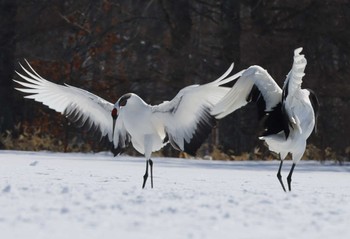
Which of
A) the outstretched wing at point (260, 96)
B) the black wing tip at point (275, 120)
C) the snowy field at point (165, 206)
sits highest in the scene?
the outstretched wing at point (260, 96)

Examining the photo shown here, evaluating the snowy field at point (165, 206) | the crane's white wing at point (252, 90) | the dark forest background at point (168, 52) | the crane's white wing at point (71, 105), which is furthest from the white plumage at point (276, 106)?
the dark forest background at point (168, 52)

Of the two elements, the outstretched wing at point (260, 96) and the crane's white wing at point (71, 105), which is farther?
the crane's white wing at point (71, 105)

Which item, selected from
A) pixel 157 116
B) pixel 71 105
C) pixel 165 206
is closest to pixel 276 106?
pixel 157 116

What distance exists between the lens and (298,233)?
5816 mm

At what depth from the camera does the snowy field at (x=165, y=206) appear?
19.0 feet

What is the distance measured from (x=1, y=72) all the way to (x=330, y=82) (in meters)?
8.77

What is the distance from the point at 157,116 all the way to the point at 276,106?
1408 millimetres

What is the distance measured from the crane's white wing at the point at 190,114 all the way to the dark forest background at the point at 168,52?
8.38m

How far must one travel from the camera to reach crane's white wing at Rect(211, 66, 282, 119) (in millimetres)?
10078

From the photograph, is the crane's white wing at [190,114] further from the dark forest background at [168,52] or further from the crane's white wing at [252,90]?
the dark forest background at [168,52]

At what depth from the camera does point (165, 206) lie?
7.32m

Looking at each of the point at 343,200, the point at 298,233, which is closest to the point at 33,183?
the point at 343,200

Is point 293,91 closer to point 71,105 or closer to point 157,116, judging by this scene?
point 157,116

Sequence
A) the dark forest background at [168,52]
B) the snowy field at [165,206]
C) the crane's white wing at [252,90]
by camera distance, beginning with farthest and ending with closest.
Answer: the dark forest background at [168,52], the crane's white wing at [252,90], the snowy field at [165,206]
